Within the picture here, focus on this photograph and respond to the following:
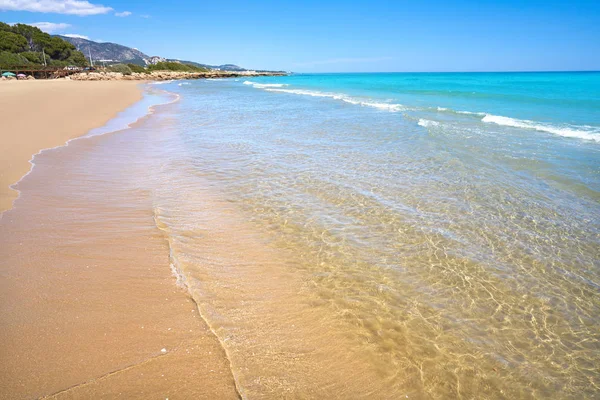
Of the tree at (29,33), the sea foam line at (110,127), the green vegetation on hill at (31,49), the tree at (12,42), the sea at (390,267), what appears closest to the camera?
the sea at (390,267)

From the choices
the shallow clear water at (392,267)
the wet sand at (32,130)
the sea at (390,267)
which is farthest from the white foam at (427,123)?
the wet sand at (32,130)

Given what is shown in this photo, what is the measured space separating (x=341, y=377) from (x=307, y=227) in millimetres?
2911

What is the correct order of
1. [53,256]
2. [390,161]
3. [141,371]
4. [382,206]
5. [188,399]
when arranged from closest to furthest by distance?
[188,399]
[141,371]
[53,256]
[382,206]
[390,161]

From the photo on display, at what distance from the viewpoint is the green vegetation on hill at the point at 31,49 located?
221 feet

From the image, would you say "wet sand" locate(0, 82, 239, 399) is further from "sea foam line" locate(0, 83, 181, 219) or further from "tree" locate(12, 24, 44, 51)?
"tree" locate(12, 24, 44, 51)

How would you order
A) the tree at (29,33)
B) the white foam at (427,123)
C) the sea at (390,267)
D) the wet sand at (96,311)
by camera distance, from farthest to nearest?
1. the tree at (29,33)
2. the white foam at (427,123)
3. the sea at (390,267)
4. the wet sand at (96,311)

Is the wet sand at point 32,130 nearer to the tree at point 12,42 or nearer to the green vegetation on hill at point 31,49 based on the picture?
the green vegetation on hill at point 31,49

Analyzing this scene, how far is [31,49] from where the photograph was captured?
80.5 m

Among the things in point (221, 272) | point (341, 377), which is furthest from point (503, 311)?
point (221, 272)

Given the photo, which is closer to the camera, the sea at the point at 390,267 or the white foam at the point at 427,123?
the sea at the point at 390,267

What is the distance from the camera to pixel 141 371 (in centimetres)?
268

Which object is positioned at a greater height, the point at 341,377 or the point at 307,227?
the point at 307,227

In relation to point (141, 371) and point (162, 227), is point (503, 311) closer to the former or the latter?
point (141, 371)

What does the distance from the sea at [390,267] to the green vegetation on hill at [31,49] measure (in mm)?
78794
